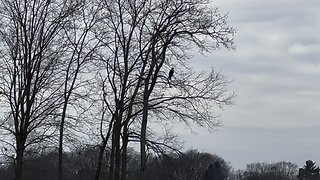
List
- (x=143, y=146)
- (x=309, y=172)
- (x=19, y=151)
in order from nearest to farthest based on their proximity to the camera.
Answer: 1. (x=143, y=146)
2. (x=19, y=151)
3. (x=309, y=172)

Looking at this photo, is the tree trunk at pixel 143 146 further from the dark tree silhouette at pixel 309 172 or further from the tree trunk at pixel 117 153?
the dark tree silhouette at pixel 309 172

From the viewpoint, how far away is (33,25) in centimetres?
2781

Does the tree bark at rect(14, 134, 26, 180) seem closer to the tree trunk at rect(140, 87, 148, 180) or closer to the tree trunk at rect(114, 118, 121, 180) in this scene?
the tree trunk at rect(114, 118, 121, 180)

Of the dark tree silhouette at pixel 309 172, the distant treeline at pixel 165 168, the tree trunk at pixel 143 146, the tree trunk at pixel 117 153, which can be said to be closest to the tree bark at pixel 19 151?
the distant treeline at pixel 165 168

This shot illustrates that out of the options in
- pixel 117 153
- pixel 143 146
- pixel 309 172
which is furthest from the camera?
pixel 309 172

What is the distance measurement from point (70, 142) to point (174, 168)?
16.6 ft

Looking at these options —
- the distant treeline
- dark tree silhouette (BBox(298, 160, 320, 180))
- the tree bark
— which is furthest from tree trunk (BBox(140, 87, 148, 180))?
dark tree silhouette (BBox(298, 160, 320, 180))

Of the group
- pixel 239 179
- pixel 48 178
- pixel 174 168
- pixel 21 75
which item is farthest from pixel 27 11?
pixel 239 179

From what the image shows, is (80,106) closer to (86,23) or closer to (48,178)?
(86,23)

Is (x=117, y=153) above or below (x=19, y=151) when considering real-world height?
above

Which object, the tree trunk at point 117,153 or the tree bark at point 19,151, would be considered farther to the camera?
the tree trunk at point 117,153

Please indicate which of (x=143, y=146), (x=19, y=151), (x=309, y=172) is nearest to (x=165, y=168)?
(x=143, y=146)

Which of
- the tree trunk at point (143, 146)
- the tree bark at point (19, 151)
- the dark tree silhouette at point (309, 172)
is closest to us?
the tree trunk at point (143, 146)

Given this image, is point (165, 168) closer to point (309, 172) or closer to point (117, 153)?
point (117, 153)
